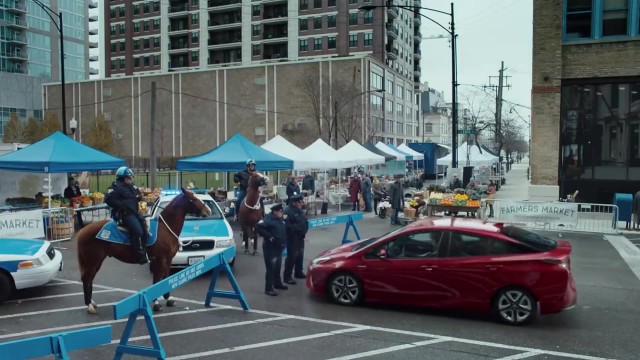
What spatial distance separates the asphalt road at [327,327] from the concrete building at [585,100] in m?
12.4

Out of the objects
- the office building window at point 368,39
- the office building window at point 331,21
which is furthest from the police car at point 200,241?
the office building window at point 331,21

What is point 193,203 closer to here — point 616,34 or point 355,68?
point 616,34

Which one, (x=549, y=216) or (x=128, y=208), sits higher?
(x=128, y=208)

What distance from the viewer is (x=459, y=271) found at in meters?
8.41

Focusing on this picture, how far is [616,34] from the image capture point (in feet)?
71.2

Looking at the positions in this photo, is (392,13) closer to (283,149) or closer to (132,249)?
(283,149)

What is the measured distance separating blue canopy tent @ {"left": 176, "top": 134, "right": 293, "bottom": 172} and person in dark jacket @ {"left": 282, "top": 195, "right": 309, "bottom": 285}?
823 centimetres

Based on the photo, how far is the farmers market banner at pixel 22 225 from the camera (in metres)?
13.6

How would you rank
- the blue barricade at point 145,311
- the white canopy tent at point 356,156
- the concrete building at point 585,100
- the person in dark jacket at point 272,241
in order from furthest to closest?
1. the white canopy tent at point 356,156
2. the concrete building at point 585,100
3. the person in dark jacket at point 272,241
4. the blue barricade at point 145,311

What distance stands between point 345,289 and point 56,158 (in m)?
11.2

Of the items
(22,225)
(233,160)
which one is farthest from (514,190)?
(22,225)

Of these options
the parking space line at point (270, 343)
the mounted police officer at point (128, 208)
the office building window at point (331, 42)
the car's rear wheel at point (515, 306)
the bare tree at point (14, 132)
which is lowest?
the parking space line at point (270, 343)

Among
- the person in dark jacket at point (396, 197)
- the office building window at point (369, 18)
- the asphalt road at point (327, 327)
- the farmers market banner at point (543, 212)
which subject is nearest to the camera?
the asphalt road at point (327, 327)

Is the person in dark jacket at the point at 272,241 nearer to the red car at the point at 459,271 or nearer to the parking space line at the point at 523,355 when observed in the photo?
the red car at the point at 459,271
